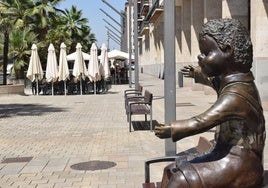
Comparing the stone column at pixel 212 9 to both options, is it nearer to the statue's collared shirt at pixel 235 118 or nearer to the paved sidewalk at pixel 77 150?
the paved sidewalk at pixel 77 150

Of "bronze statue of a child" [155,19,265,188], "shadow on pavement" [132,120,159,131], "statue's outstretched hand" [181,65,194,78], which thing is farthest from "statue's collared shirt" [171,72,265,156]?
"shadow on pavement" [132,120,159,131]

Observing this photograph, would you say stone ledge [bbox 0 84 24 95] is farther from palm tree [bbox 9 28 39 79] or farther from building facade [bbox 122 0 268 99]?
palm tree [bbox 9 28 39 79]

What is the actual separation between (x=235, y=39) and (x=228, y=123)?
0.47 meters

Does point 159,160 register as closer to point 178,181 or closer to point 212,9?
point 178,181

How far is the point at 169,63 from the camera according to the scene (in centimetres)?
698

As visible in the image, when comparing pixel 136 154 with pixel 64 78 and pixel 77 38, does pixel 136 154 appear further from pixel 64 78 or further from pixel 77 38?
pixel 77 38

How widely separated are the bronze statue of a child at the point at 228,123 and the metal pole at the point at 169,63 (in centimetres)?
415

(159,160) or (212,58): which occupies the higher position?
(212,58)

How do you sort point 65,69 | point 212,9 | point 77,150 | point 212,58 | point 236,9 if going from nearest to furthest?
point 212,58, point 77,150, point 236,9, point 212,9, point 65,69

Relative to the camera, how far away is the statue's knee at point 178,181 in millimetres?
2607

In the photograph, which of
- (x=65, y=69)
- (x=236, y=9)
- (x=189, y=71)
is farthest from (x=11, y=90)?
(x=189, y=71)

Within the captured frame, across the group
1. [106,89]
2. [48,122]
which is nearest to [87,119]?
[48,122]

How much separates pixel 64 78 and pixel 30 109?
24.2ft

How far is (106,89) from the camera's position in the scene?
88.4ft
